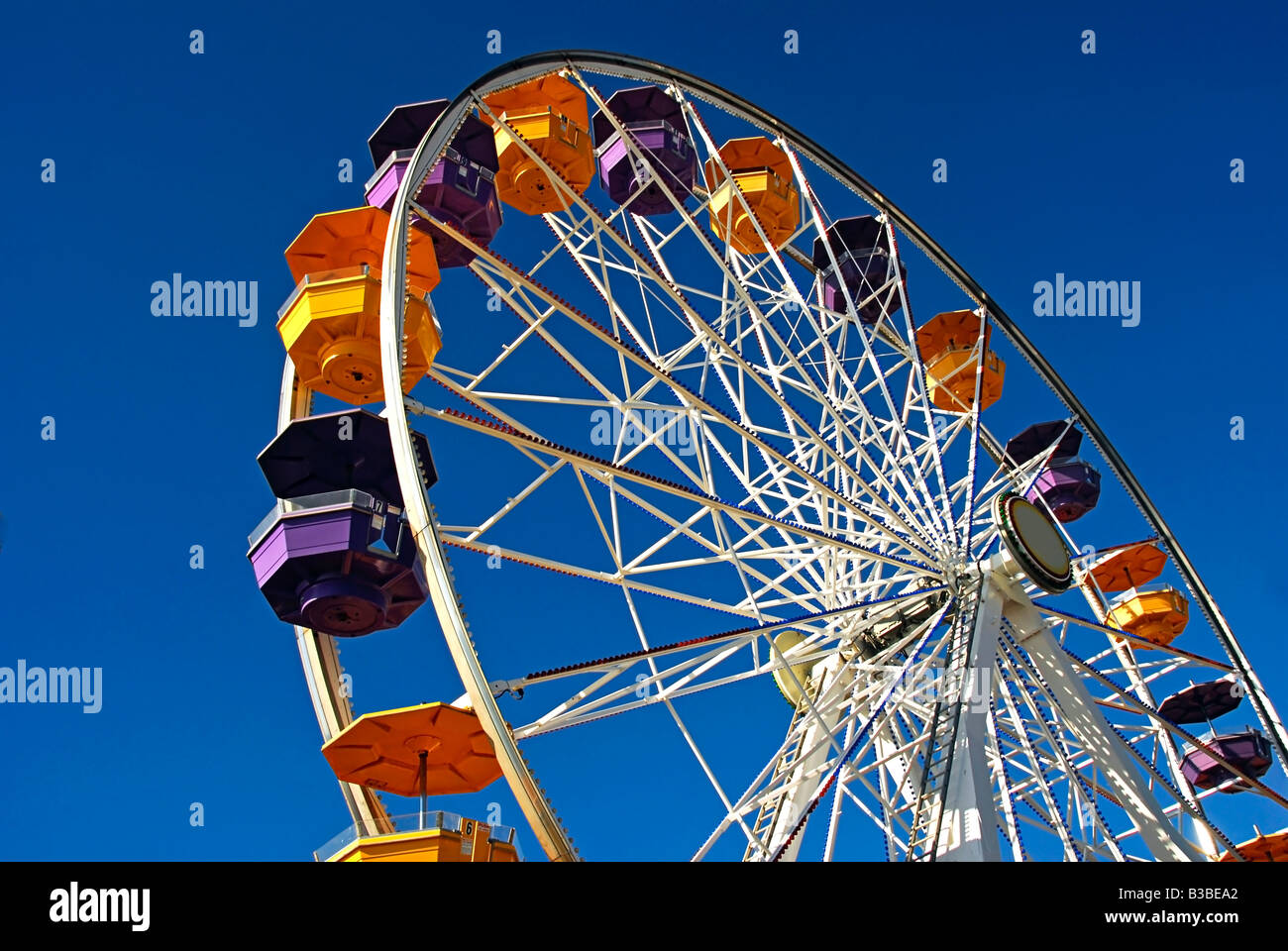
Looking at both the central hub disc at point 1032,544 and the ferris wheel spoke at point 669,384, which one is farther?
the central hub disc at point 1032,544

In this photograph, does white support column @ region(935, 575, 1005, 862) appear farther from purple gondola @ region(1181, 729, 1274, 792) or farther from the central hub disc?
purple gondola @ region(1181, 729, 1274, 792)

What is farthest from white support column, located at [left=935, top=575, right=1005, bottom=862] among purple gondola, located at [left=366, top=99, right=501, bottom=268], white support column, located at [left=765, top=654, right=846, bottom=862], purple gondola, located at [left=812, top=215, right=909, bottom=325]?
purple gondola, located at [left=812, top=215, right=909, bottom=325]

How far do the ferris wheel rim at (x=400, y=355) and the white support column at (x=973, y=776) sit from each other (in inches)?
136

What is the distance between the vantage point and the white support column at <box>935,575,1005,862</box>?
8742mm

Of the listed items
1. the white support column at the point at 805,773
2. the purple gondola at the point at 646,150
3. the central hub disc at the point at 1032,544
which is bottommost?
the white support column at the point at 805,773

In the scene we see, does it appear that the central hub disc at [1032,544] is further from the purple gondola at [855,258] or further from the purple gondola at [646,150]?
the purple gondola at [646,150]

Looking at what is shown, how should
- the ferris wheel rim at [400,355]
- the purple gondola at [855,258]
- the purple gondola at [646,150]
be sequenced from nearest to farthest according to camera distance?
1. the ferris wheel rim at [400,355]
2. the purple gondola at [646,150]
3. the purple gondola at [855,258]

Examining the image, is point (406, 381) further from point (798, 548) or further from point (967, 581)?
point (967, 581)

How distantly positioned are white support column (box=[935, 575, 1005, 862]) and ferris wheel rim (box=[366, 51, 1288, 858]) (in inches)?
136

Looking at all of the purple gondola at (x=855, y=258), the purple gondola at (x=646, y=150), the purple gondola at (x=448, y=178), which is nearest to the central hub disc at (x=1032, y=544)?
the purple gondola at (x=855, y=258)

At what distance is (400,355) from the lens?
8.29m

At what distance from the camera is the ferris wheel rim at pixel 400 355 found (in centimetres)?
707

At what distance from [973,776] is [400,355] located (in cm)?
555
